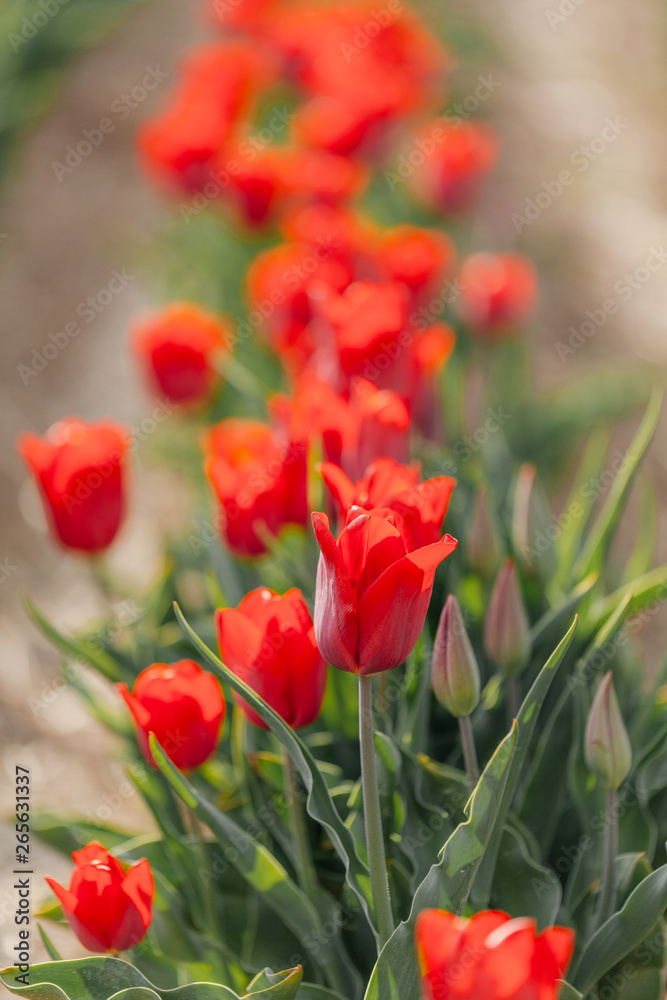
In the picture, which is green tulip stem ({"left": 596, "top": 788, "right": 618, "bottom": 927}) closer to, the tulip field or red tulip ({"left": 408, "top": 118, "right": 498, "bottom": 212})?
the tulip field

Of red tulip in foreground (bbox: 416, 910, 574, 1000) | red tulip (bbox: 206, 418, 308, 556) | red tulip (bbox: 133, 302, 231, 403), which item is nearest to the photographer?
red tulip in foreground (bbox: 416, 910, 574, 1000)

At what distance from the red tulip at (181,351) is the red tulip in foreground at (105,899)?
795 mm

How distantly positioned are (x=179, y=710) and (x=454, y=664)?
0.72ft

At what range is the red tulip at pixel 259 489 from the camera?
0.91 metres

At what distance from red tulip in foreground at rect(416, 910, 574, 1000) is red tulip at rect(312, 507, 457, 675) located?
18cm

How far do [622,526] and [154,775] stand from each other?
3.61ft

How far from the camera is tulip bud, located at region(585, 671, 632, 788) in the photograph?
2.30ft

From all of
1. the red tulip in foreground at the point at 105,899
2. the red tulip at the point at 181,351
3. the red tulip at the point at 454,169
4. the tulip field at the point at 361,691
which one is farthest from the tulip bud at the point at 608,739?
the red tulip at the point at 454,169

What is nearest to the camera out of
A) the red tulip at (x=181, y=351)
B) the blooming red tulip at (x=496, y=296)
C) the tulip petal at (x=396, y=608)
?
the tulip petal at (x=396, y=608)

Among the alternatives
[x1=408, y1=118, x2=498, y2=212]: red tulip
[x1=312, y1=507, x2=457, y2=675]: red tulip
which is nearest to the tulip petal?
[x1=312, y1=507, x2=457, y2=675]: red tulip

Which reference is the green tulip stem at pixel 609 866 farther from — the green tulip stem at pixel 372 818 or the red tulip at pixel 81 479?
the red tulip at pixel 81 479

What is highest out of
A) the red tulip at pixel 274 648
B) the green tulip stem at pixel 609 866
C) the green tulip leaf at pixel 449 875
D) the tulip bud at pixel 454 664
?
the red tulip at pixel 274 648

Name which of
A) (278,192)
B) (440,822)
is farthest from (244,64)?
(440,822)

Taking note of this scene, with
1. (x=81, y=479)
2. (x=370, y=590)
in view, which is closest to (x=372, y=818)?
(x=370, y=590)
